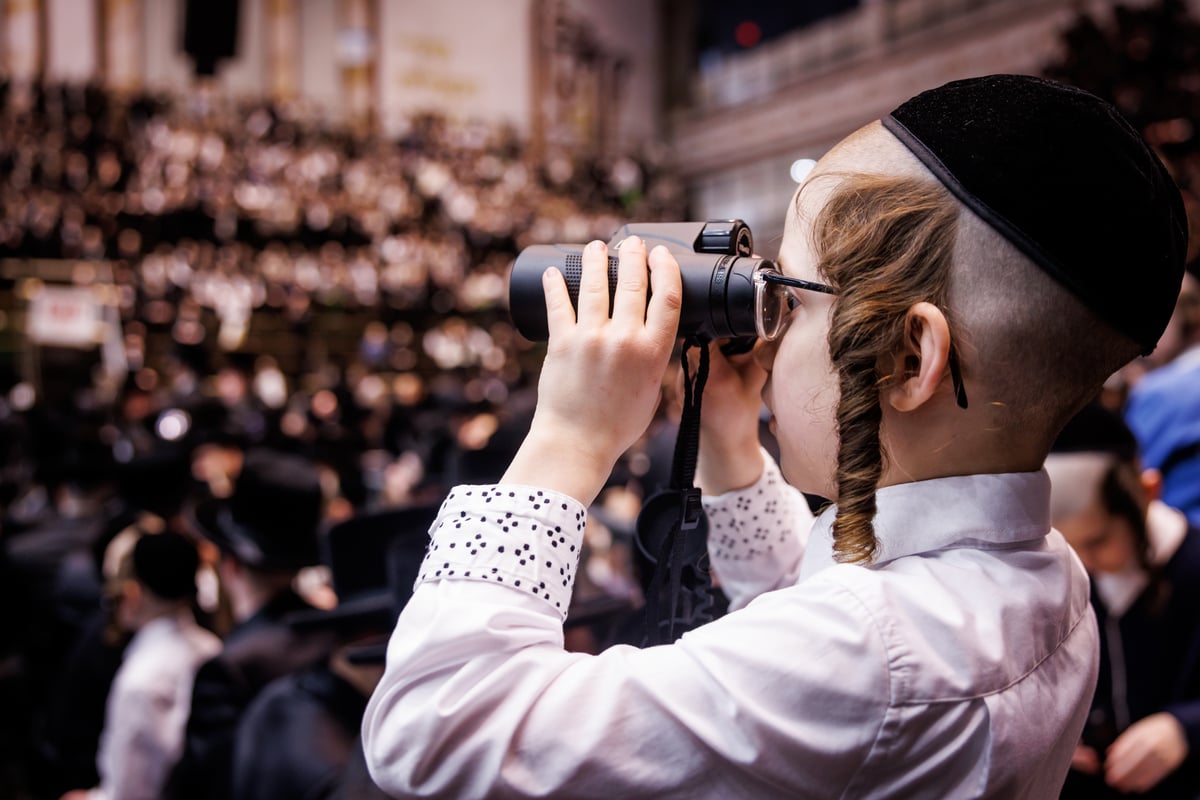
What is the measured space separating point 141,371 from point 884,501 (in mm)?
10782

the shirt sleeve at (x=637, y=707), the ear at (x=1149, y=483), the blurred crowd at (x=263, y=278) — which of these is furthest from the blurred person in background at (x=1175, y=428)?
the blurred crowd at (x=263, y=278)

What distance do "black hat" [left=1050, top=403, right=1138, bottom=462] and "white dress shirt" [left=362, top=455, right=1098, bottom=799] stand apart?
96 cm

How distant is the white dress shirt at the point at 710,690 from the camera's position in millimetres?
575

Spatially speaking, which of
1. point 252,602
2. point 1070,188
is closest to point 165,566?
point 252,602

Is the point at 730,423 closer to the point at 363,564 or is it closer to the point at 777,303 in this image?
the point at 777,303

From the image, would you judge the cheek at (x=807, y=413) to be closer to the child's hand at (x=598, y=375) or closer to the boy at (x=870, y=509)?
the boy at (x=870, y=509)

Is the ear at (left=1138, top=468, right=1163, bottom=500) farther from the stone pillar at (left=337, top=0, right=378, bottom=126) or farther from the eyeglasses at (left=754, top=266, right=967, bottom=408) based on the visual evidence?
the stone pillar at (left=337, top=0, right=378, bottom=126)

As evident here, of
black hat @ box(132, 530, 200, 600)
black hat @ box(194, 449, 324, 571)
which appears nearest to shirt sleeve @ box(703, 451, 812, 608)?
black hat @ box(194, 449, 324, 571)

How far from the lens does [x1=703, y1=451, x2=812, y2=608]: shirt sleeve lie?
95 cm

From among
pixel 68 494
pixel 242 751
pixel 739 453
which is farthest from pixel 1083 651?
pixel 68 494

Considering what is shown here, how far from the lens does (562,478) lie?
2.17 ft

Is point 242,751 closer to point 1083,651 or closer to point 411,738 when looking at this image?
point 411,738

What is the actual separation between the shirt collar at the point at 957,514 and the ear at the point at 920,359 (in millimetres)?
70

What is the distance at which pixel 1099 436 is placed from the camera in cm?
149
